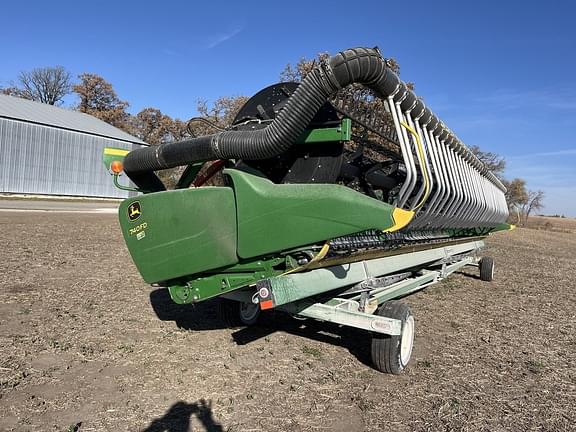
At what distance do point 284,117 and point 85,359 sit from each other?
2797 millimetres

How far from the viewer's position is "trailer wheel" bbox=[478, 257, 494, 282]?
10352mm

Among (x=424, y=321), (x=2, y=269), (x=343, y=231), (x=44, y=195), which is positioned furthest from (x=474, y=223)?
(x=44, y=195)

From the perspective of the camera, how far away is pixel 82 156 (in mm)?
33031

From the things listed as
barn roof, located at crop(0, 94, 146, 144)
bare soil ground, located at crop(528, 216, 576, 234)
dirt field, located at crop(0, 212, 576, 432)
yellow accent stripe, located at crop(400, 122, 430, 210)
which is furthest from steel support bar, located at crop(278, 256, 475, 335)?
bare soil ground, located at crop(528, 216, 576, 234)

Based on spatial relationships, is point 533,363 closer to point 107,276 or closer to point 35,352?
point 35,352

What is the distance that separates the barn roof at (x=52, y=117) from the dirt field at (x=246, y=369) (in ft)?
88.6

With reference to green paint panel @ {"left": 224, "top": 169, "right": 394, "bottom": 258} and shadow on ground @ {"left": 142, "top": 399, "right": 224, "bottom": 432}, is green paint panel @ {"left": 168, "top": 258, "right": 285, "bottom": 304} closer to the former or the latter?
green paint panel @ {"left": 224, "top": 169, "right": 394, "bottom": 258}

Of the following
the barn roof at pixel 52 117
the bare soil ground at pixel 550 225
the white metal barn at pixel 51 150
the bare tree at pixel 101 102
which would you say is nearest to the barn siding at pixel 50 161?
the white metal barn at pixel 51 150

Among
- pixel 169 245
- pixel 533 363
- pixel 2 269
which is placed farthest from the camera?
pixel 2 269

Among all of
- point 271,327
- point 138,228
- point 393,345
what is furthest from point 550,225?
point 138,228

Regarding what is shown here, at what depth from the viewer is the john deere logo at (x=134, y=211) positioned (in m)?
3.69

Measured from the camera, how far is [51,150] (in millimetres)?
31328

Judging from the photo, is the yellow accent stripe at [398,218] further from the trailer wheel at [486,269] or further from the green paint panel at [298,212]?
the trailer wheel at [486,269]

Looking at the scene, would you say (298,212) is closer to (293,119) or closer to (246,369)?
(293,119)
